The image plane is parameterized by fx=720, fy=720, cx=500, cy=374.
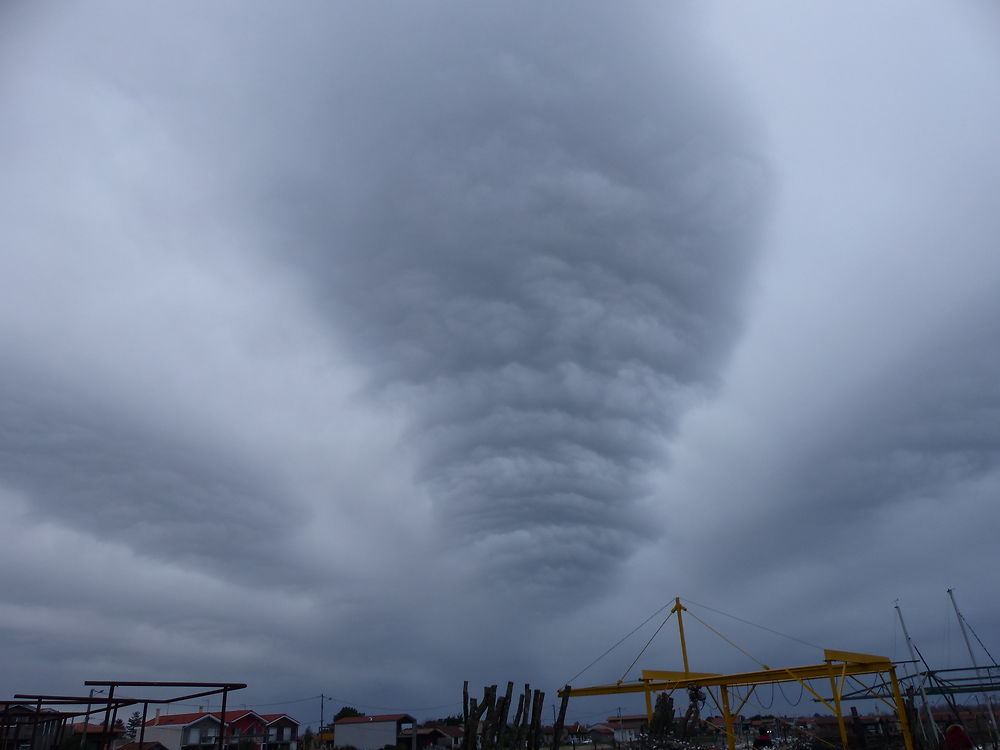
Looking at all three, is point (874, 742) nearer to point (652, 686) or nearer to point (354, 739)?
point (652, 686)

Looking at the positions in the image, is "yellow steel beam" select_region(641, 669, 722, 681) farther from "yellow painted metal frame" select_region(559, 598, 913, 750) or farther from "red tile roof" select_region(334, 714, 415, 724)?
"red tile roof" select_region(334, 714, 415, 724)

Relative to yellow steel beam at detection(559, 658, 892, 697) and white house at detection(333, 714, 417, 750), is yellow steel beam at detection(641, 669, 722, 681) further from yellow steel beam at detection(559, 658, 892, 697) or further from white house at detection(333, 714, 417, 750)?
white house at detection(333, 714, 417, 750)

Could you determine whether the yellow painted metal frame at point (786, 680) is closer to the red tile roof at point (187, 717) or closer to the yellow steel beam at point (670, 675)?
the yellow steel beam at point (670, 675)

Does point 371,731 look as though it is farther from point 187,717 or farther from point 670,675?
point 670,675

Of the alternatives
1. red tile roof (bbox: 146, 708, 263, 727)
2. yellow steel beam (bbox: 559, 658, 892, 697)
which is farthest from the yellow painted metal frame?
red tile roof (bbox: 146, 708, 263, 727)

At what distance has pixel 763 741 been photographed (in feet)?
143

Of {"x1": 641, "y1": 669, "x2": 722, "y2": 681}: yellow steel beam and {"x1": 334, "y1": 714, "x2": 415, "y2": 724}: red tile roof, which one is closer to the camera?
{"x1": 641, "y1": 669, "x2": 722, "y2": 681}: yellow steel beam

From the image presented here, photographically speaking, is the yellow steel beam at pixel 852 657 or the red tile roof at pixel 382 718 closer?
the yellow steel beam at pixel 852 657

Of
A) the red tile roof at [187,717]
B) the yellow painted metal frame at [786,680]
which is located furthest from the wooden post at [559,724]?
the red tile roof at [187,717]

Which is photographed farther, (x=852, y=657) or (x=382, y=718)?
(x=382, y=718)

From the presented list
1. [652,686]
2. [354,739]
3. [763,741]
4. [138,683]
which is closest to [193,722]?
[354,739]

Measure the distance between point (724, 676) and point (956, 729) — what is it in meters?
8.22

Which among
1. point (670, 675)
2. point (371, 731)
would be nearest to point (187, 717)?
point (371, 731)

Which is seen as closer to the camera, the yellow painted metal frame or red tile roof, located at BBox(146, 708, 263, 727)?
the yellow painted metal frame
